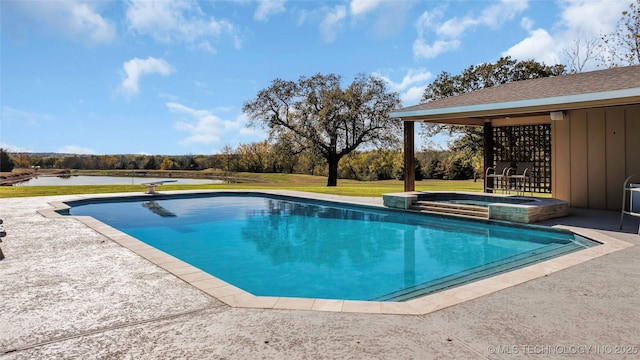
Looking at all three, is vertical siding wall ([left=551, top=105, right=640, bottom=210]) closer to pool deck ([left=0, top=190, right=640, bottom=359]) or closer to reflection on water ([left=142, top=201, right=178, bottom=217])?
pool deck ([left=0, top=190, right=640, bottom=359])

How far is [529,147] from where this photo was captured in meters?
12.3

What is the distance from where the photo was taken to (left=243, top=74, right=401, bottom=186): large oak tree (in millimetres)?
23469

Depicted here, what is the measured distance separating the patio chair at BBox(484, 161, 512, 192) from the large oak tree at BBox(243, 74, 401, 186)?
1102 cm

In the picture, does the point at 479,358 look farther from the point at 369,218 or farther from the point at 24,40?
the point at 24,40

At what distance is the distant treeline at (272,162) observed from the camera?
29156 mm

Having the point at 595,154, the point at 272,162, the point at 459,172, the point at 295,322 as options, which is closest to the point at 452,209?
the point at 595,154

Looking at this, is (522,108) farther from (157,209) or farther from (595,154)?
(157,209)

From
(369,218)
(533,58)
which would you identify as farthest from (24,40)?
(533,58)

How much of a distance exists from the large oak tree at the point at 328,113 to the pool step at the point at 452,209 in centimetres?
1372

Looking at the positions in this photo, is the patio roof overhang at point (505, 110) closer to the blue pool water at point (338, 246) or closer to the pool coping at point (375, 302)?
the blue pool water at point (338, 246)

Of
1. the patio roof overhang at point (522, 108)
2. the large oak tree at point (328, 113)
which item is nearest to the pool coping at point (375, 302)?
the patio roof overhang at point (522, 108)

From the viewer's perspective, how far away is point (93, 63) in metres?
16.8

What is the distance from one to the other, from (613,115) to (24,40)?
1881 centimetres

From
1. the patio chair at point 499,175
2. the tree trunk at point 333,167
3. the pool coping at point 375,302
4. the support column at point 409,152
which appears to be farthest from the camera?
the tree trunk at point 333,167
